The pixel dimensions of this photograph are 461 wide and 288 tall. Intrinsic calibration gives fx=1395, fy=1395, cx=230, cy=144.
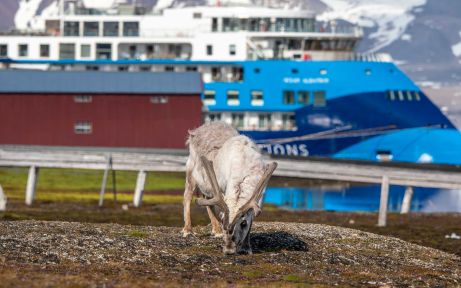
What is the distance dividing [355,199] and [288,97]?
964 inches

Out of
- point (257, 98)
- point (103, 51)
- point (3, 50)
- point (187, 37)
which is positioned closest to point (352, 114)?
point (257, 98)

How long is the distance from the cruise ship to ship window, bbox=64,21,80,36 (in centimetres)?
8

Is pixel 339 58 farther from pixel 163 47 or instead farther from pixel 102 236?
pixel 102 236

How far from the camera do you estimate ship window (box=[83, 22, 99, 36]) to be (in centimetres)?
10560

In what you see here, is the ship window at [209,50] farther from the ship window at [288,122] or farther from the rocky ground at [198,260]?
the rocky ground at [198,260]

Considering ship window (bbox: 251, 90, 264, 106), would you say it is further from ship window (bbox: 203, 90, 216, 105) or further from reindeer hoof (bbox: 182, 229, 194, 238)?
reindeer hoof (bbox: 182, 229, 194, 238)

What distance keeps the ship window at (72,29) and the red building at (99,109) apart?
50.6 ft

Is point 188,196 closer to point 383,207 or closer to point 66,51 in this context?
point 383,207

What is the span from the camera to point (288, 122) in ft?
325

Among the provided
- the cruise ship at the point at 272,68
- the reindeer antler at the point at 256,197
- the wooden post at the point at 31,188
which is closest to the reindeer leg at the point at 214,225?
the reindeer antler at the point at 256,197

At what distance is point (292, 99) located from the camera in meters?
99.1

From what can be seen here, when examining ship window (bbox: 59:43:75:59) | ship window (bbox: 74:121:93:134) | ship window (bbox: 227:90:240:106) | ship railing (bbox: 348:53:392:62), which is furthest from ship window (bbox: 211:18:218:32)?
ship window (bbox: 74:121:93:134)

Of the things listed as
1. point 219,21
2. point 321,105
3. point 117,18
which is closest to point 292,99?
point 321,105

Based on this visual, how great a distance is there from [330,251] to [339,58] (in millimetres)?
77473
